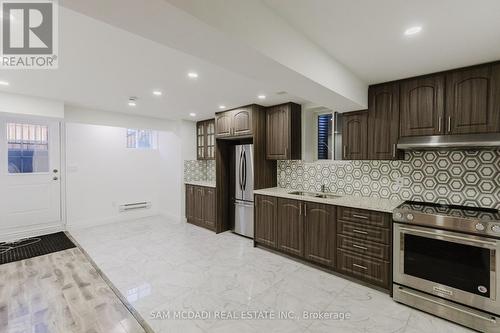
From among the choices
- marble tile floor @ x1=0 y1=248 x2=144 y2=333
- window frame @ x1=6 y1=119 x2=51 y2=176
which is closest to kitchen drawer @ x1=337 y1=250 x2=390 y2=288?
marble tile floor @ x1=0 y1=248 x2=144 y2=333

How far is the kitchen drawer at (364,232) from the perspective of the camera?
2520 millimetres

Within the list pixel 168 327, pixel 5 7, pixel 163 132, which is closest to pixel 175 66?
pixel 5 7

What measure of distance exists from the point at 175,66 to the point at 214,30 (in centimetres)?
132

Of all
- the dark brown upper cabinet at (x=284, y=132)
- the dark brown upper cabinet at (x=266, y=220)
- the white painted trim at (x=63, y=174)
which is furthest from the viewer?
the white painted trim at (x=63, y=174)

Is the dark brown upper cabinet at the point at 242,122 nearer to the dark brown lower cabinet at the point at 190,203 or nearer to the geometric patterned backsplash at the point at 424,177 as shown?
the geometric patterned backsplash at the point at 424,177

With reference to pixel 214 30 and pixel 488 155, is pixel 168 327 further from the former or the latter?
pixel 488 155

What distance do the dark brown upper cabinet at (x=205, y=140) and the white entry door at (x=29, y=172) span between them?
9.04 ft

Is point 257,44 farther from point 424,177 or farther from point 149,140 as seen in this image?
point 149,140

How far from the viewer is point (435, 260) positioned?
2.24 m

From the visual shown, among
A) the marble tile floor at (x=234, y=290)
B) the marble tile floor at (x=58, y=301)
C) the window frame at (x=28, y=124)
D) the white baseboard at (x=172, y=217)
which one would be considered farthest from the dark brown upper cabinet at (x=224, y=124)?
the window frame at (x=28, y=124)

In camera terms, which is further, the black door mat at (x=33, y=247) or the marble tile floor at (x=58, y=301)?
the black door mat at (x=33, y=247)

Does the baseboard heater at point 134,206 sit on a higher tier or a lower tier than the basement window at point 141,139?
lower

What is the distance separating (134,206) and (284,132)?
4.20m

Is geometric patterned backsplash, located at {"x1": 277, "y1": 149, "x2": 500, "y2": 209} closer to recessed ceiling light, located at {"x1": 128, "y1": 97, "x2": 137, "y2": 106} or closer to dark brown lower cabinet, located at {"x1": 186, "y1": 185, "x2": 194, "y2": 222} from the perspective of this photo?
dark brown lower cabinet, located at {"x1": 186, "y1": 185, "x2": 194, "y2": 222}
